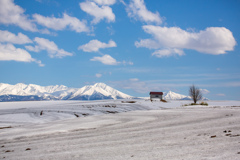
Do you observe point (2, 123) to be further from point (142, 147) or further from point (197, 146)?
point (197, 146)

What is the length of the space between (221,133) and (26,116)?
16778 millimetres

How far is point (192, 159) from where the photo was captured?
221 inches

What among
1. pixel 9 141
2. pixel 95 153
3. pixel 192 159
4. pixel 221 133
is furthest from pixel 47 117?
pixel 192 159

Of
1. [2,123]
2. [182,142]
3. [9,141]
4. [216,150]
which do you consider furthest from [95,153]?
[2,123]

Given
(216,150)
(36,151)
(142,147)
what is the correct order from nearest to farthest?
(216,150) < (142,147) < (36,151)

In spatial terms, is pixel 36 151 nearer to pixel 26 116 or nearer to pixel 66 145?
pixel 66 145

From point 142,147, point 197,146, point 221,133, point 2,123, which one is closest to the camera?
point 197,146

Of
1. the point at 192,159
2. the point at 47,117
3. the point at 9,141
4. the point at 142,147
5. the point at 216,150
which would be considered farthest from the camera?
the point at 47,117

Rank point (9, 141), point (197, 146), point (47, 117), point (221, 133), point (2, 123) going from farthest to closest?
point (47, 117) → point (2, 123) → point (9, 141) → point (221, 133) → point (197, 146)

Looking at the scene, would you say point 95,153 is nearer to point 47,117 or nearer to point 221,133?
point 221,133

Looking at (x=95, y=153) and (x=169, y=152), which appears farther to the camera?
(x=95, y=153)

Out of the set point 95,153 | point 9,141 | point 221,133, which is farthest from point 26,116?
point 221,133

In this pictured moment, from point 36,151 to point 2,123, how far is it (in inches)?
433

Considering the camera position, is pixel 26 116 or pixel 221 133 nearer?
pixel 221 133
